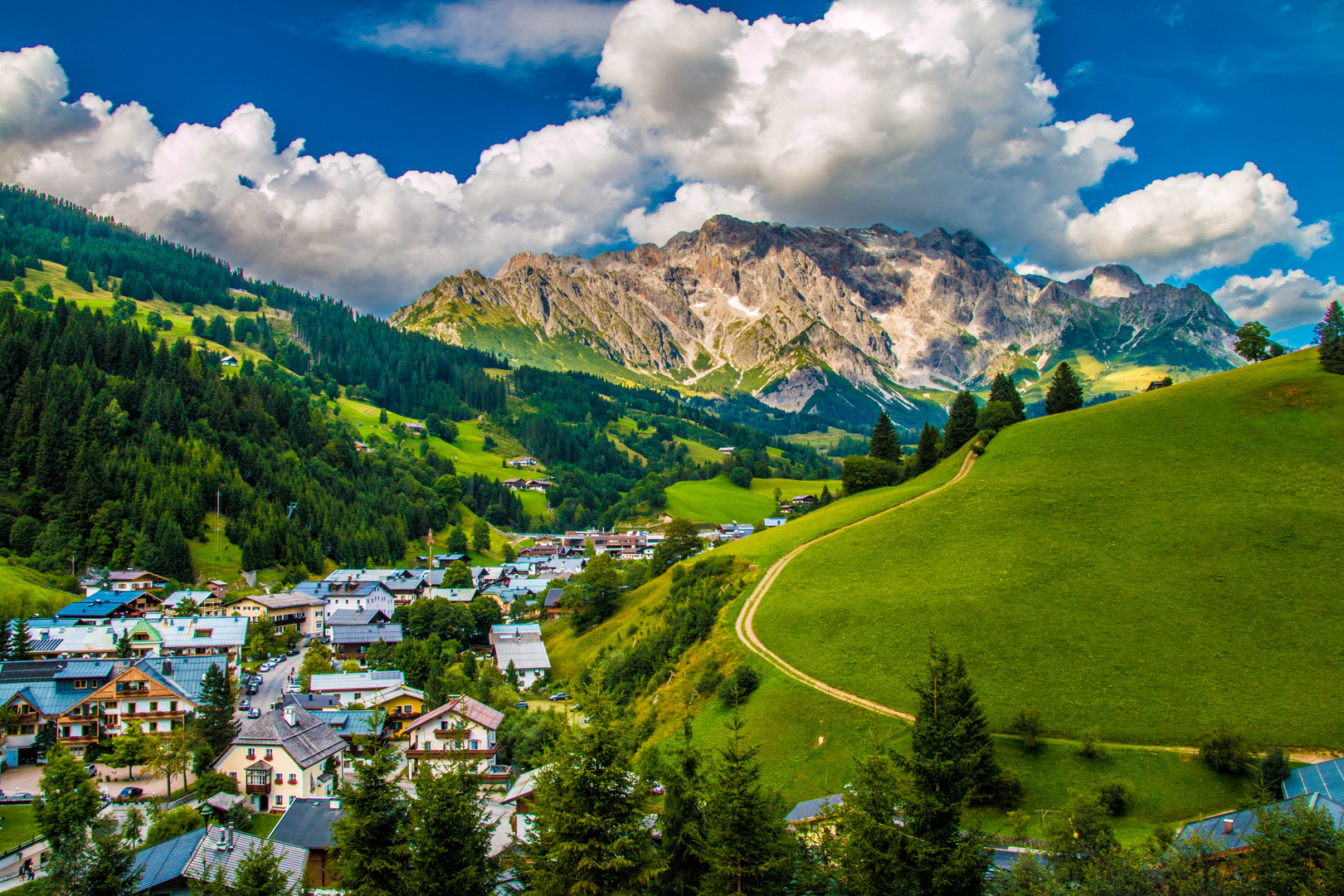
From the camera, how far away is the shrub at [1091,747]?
42.2m

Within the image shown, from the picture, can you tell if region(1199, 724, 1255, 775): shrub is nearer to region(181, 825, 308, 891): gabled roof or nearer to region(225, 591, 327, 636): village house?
region(181, 825, 308, 891): gabled roof

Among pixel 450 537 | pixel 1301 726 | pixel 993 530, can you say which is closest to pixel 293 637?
pixel 450 537

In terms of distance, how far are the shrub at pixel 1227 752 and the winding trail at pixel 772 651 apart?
15.5m

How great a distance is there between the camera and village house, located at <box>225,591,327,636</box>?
10506 cm

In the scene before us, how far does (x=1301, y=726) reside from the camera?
136ft

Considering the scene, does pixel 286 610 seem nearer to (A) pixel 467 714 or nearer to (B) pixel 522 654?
(B) pixel 522 654

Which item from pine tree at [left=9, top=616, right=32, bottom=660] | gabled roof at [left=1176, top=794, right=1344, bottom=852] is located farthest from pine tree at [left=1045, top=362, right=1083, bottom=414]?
pine tree at [left=9, top=616, right=32, bottom=660]

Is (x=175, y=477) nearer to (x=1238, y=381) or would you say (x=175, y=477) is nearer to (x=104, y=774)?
(x=104, y=774)

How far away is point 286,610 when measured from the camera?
352ft

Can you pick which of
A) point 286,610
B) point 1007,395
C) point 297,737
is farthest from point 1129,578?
point 286,610

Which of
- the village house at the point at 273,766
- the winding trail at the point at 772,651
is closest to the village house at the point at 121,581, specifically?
the village house at the point at 273,766

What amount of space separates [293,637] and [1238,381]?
124968 mm

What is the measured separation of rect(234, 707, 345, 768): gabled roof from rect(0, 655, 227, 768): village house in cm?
1211

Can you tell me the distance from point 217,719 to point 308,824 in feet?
72.0
